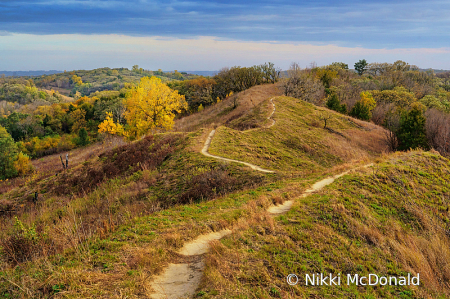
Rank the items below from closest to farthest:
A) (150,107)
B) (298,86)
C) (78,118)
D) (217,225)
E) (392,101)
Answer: (217,225), (150,107), (298,86), (392,101), (78,118)

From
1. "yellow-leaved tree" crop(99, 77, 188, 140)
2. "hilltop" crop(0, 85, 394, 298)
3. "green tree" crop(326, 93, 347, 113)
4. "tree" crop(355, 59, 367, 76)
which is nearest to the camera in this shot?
"hilltop" crop(0, 85, 394, 298)

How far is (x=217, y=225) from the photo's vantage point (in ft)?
29.8

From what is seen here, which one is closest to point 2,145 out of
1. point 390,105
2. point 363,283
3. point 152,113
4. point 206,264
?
point 152,113

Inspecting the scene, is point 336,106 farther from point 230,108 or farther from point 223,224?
point 223,224

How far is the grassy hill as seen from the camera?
5.78 m

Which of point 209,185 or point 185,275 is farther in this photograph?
point 209,185

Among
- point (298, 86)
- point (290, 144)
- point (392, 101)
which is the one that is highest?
point (298, 86)

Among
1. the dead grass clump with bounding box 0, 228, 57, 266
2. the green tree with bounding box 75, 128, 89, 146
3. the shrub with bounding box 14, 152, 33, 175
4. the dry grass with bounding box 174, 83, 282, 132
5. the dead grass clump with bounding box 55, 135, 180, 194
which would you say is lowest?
the shrub with bounding box 14, 152, 33, 175

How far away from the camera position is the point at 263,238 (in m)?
7.98

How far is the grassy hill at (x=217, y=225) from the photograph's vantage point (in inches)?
227

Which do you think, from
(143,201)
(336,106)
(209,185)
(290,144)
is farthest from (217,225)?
(336,106)

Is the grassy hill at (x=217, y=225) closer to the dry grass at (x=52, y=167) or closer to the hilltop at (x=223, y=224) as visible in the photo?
the hilltop at (x=223, y=224)

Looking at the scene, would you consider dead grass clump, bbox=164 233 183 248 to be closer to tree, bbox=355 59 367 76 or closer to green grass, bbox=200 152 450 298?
green grass, bbox=200 152 450 298

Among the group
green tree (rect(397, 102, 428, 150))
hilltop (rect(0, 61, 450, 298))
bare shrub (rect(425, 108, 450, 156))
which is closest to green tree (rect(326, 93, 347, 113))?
bare shrub (rect(425, 108, 450, 156))
